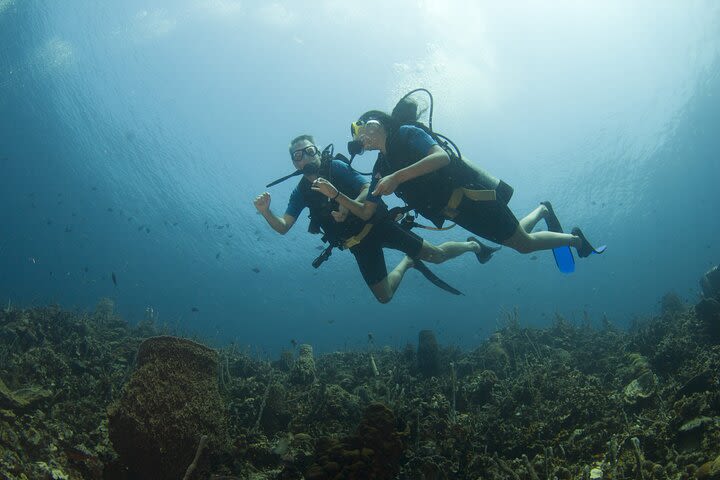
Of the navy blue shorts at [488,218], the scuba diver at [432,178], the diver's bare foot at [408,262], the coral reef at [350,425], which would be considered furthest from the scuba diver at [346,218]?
the coral reef at [350,425]

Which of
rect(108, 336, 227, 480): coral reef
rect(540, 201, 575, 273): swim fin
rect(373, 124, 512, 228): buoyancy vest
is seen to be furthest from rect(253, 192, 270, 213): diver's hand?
rect(540, 201, 575, 273): swim fin

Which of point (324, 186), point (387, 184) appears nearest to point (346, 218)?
point (324, 186)

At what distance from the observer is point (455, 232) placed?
127 ft

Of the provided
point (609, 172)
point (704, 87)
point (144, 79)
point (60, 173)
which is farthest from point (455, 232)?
point (60, 173)

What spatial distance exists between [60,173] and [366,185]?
177 feet

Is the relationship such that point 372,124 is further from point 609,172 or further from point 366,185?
point 609,172

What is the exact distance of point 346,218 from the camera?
541cm

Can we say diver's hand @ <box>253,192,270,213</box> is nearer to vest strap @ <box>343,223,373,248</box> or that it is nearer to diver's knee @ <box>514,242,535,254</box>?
vest strap @ <box>343,223,373,248</box>

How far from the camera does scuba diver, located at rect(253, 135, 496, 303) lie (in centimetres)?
541

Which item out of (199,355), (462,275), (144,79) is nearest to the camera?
(199,355)

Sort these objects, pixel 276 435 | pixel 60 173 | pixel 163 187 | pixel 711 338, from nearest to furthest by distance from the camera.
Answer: pixel 276 435 → pixel 711 338 → pixel 163 187 → pixel 60 173

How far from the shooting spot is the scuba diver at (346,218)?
5.41 meters

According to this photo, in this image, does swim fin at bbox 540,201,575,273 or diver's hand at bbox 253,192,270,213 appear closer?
diver's hand at bbox 253,192,270,213

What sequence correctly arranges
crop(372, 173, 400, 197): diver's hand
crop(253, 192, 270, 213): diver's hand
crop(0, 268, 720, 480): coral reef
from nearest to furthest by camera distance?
crop(0, 268, 720, 480): coral reef
crop(372, 173, 400, 197): diver's hand
crop(253, 192, 270, 213): diver's hand
